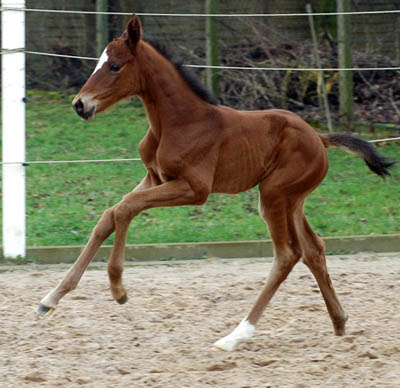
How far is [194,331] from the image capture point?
214 inches

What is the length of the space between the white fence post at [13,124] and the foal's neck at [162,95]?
118 inches

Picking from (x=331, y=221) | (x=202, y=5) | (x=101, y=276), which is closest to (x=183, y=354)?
(x=101, y=276)

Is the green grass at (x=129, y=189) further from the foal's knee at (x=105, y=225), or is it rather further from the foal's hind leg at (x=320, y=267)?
the foal's knee at (x=105, y=225)

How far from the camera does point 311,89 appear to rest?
40.1 feet

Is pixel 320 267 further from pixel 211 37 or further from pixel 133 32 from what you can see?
pixel 211 37

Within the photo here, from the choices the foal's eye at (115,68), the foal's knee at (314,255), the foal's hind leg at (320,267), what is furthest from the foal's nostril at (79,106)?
the foal's knee at (314,255)

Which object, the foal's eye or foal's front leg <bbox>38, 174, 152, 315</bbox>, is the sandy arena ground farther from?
the foal's eye

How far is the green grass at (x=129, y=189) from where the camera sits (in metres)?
8.66

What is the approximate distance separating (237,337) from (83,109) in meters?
1.67

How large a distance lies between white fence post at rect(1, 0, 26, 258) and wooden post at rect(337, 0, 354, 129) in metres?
4.99

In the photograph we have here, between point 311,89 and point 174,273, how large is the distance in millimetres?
5665

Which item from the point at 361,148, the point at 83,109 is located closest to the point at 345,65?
the point at 361,148

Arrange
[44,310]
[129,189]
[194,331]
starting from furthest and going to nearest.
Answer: [129,189], [194,331], [44,310]

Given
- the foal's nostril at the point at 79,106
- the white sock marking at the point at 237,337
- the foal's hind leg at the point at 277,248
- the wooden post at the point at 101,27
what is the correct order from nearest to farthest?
the foal's nostril at the point at 79,106, the white sock marking at the point at 237,337, the foal's hind leg at the point at 277,248, the wooden post at the point at 101,27
